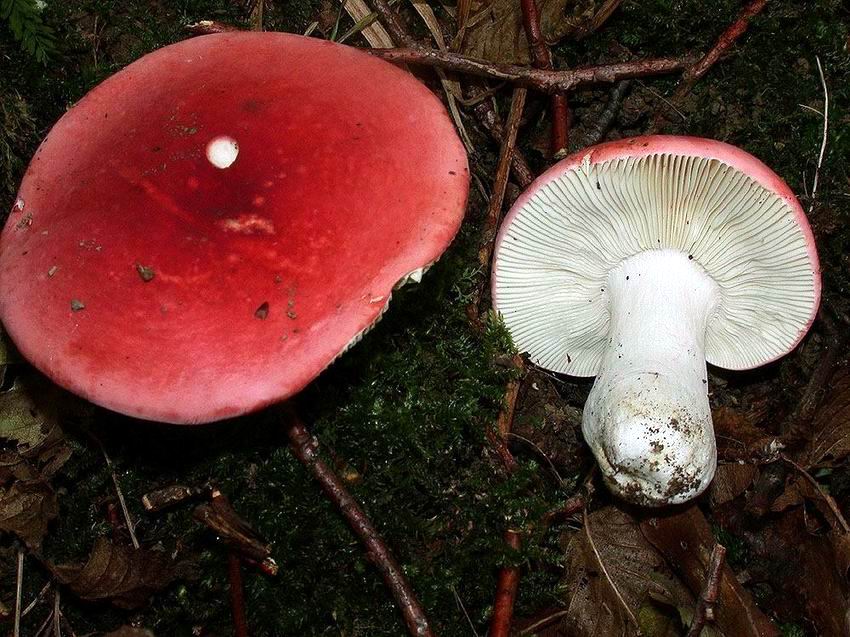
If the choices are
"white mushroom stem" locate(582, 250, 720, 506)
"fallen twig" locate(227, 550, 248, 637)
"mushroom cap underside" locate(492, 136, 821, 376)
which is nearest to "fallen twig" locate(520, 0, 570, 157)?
"mushroom cap underside" locate(492, 136, 821, 376)

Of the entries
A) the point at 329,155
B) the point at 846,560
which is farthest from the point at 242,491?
the point at 846,560

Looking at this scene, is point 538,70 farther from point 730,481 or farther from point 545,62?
point 730,481

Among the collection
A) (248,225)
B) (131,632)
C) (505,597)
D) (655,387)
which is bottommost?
(505,597)

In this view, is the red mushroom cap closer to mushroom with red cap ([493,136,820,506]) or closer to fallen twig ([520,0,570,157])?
mushroom with red cap ([493,136,820,506])

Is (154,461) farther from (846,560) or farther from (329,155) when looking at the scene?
(846,560)

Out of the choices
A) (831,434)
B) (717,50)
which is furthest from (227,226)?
(831,434)

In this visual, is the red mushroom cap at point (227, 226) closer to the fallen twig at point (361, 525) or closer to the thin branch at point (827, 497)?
the fallen twig at point (361, 525)

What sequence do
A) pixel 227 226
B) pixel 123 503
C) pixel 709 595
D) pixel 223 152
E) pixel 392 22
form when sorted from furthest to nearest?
1. pixel 392 22
2. pixel 123 503
3. pixel 709 595
4. pixel 223 152
5. pixel 227 226
